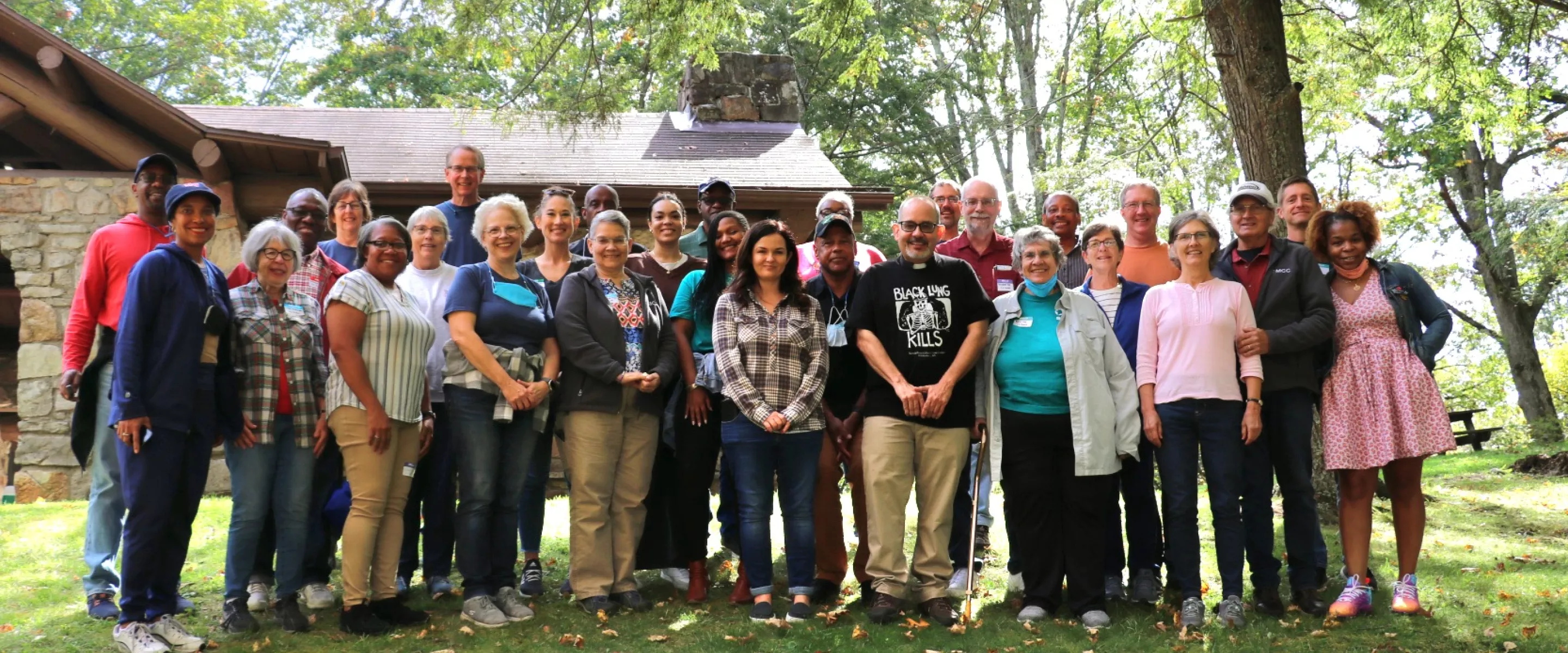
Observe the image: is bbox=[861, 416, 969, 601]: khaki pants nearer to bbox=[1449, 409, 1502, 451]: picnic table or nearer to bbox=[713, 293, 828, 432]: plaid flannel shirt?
bbox=[713, 293, 828, 432]: plaid flannel shirt

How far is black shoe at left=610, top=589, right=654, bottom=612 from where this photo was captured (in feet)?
16.1

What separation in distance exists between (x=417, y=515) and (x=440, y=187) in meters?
4.84

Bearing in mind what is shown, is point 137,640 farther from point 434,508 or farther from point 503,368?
point 503,368

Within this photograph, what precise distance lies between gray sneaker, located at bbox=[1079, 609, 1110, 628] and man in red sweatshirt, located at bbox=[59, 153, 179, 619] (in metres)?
3.86

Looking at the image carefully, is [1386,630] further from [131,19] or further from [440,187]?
[131,19]

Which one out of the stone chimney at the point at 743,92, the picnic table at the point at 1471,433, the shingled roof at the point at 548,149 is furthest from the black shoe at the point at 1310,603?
the picnic table at the point at 1471,433

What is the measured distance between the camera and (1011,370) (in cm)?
481

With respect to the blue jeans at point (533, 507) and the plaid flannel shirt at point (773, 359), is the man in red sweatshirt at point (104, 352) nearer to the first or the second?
the blue jeans at point (533, 507)

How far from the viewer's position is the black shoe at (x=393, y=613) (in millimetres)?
4559

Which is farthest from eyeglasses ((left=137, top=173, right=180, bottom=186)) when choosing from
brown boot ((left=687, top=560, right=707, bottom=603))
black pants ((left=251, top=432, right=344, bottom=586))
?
brown boot ((left=687, top=560, right=707, bottom=603))

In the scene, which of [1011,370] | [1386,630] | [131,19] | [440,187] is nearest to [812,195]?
[440,187]

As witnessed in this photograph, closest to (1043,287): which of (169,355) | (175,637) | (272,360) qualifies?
(272,360)

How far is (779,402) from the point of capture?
4.73 m

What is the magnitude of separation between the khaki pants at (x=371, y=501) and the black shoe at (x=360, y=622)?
28 millimetres
